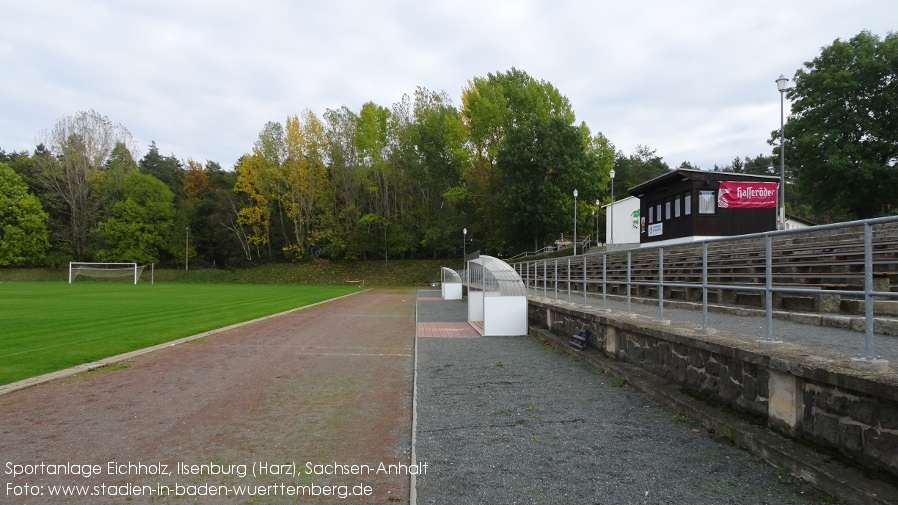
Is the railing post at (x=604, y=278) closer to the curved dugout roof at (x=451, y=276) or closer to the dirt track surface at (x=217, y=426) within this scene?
the dirt track surface at (x=217, y=426)

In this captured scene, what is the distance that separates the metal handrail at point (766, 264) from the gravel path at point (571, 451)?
1.13 metres

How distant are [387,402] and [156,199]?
212 feet

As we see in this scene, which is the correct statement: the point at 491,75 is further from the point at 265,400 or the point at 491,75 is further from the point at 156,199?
the point at 265,400

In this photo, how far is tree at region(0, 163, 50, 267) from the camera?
56875mm

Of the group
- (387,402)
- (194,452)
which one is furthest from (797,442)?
(194,452)

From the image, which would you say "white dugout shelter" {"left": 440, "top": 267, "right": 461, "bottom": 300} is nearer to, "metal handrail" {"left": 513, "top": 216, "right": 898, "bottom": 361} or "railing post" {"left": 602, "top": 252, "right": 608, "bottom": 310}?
"metal handrail" {"left": 513, "top": 216, "right": 898, "bottom": 361}

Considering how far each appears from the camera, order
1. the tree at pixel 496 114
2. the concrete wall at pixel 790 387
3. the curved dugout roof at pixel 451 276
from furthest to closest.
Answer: the tree at pixel 496 114 → the curved dugout roof at pixel 451 276 → the concrete wall at pixel 790 387

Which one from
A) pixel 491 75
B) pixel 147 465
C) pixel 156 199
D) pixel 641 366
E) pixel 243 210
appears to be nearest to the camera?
pixel 147 465

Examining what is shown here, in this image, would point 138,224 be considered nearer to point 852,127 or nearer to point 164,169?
point 164,169

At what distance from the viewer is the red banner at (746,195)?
24941mm

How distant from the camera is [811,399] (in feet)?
12.3

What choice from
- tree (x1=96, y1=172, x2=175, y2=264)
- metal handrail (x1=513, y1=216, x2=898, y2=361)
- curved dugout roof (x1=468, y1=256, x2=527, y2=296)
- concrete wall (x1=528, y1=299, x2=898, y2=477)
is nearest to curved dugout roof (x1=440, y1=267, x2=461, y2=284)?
curved dugout roof (x1=468, y1=256, x2=527, y2=296)

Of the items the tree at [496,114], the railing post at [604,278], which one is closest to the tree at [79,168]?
the tree at [496,114]

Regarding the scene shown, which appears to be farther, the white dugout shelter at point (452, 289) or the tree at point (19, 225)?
the tree at point (19, 225)
